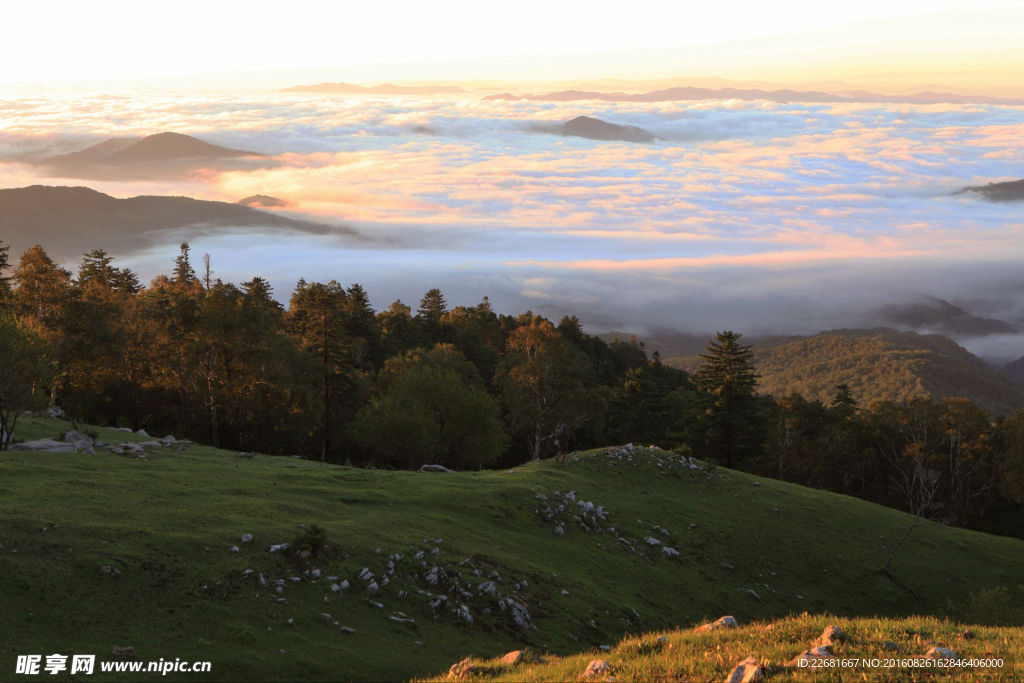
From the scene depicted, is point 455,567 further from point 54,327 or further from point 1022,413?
point 1022,413

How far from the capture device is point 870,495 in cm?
9700

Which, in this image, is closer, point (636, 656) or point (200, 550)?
point (636, 656)

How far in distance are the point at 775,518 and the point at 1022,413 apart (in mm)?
57435

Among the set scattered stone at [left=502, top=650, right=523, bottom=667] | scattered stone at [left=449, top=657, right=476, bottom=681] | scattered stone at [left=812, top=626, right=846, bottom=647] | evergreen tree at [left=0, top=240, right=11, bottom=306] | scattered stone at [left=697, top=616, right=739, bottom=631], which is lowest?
scattered stone at [left=449, top=657, right=476, bottom=681]

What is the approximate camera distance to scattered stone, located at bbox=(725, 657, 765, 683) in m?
11.9

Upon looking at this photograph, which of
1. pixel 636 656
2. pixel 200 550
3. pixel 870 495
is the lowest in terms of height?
pixel 870 495

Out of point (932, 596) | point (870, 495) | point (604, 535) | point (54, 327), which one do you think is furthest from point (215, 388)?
point (870, 495)

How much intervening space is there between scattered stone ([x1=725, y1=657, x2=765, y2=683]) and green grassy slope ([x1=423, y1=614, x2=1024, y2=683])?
155mm

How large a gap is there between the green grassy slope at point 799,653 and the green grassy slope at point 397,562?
8.02 metres

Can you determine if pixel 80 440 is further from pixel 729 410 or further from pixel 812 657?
pixel 729 410

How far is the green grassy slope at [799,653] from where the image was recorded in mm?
12250

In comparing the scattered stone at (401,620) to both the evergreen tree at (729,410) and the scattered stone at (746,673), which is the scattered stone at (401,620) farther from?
the evergreen tree at (729,410)

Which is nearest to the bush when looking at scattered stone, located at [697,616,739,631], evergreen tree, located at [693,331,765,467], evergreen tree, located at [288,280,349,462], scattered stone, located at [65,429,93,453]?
scattered stone, located at [697,616,739,631]

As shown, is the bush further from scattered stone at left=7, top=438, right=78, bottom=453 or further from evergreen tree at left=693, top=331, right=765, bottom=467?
scattered stone at left=7, top=438, right=78, bottom=453
